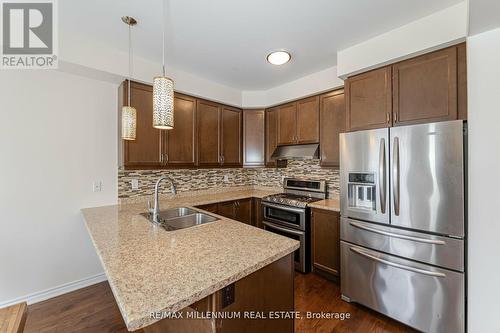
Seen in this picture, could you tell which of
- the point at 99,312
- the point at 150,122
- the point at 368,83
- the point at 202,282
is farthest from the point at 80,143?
the point at 368,83

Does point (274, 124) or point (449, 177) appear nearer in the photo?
point (449, 177)

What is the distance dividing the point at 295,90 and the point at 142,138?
85.3 inches

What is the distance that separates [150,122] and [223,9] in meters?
1.49

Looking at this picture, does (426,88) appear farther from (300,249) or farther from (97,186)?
(97,186)

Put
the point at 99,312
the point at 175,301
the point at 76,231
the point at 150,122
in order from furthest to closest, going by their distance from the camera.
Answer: the point at 150,122
the point at 76,231
the point at 99,312
the point at 175,301

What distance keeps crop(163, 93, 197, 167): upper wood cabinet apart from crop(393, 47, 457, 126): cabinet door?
7.69ft

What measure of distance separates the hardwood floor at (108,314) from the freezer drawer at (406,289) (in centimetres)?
12

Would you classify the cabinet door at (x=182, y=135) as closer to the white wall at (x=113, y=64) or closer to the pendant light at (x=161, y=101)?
the white wall at (x=113, y=64)

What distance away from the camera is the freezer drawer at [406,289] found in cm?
161

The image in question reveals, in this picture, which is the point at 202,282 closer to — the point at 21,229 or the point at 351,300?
the point at 351,300

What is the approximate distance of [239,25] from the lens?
1.90 m

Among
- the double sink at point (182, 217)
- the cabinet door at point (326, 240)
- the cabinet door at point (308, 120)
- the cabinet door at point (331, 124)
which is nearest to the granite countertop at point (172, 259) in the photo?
the double sink at point (182, 217)

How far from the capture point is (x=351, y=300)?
7.13 feet

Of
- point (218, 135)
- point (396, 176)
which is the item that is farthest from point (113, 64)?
point (396, 176)
